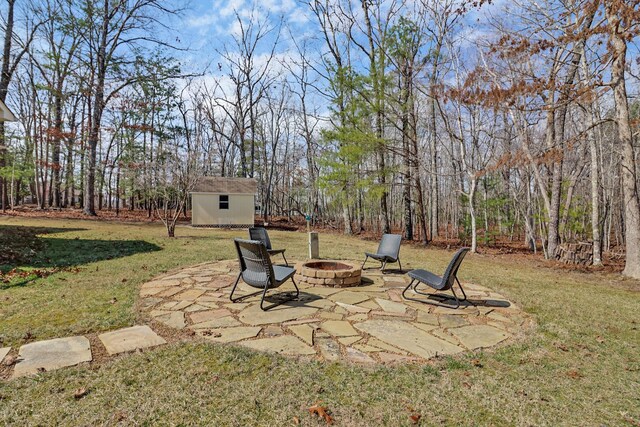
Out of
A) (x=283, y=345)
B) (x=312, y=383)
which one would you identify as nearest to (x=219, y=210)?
(x=283, y=345)

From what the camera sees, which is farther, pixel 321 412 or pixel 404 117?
pixel 404 117

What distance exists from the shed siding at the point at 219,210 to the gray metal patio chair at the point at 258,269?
15.7 m

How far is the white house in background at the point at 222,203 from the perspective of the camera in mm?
18938

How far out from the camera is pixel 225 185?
786 inches

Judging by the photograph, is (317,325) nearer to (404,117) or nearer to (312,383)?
(312,383)

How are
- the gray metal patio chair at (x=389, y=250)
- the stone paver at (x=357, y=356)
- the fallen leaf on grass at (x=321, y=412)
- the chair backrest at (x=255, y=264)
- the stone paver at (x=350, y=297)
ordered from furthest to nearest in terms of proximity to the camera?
the gray metal patio chair at (x=389, y=250)
the stone paver at (x=350, y=297)
the chair backrest at (x=255, y=264)
the stone paver at (x=357, y=356)
the fallen leaf on grass at (x=321, y=412)

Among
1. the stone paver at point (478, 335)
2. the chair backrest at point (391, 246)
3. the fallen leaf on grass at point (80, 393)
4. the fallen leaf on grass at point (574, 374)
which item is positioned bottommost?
the fallen leaf on grass at point (574, 374)

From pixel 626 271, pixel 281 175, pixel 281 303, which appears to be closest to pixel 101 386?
pixel 281 303

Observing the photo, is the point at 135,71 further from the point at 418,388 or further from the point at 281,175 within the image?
the point at 418,388

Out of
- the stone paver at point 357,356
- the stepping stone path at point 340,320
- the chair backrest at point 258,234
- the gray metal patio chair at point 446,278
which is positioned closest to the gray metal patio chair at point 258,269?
the stepping stone path at point 340,320

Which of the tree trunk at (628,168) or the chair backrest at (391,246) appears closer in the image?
the chair backrest at (391,246)

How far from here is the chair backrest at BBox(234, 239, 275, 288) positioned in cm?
392

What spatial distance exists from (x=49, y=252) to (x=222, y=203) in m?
12.1

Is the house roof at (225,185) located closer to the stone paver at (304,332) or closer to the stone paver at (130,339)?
the stone paver at (130,339)
